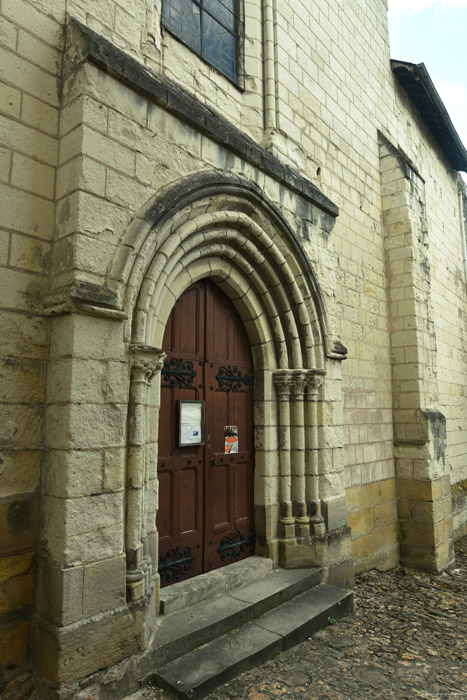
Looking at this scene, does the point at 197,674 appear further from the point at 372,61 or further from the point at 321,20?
the point at 372,61

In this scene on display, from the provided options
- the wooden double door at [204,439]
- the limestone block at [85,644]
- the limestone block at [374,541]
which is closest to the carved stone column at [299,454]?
the wooden double door at [204,439]

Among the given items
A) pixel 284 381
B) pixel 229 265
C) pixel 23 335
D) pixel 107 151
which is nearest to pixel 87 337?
pixel 23 335

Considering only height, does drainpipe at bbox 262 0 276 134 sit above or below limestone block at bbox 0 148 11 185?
above

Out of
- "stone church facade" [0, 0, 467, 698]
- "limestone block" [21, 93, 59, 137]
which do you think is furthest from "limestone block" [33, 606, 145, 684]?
"limestone block" [21, 93, 59, 137]

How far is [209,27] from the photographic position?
3.96 metres

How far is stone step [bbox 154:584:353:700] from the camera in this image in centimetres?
249

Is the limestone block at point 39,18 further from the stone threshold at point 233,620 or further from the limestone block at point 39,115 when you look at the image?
the stone threshold at point 233,620

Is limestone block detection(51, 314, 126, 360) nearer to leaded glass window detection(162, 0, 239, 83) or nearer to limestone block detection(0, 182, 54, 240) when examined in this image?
limestone block detection(0, 182, 54, 240)

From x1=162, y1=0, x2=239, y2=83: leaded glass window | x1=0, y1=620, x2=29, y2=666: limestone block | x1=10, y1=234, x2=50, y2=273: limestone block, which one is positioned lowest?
x1=0, y1=620, x2=29, y2=666: limestone block

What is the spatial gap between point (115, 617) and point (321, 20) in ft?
20.0

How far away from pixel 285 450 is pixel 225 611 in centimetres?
142

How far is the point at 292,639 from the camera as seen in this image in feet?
10.2

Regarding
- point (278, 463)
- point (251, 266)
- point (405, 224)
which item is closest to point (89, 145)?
point (251, 266)

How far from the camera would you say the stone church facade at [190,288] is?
2.34 meters
